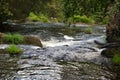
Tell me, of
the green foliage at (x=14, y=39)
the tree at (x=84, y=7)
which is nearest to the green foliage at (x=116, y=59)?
the tree at (x=84, y=7)

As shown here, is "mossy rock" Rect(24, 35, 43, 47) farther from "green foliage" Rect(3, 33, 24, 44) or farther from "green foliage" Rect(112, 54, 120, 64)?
"green foliage" Rect(112, 54, 120, 64)

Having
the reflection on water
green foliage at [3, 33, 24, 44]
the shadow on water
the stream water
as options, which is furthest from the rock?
green foliage at [3, 33, 24, 44]

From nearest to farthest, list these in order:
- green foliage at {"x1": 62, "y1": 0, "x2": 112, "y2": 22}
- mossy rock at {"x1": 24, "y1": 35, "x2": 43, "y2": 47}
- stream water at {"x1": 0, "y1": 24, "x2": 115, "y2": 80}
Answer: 1. stream water at {"x1": 0, "y1": 24, "x2": 115, "y2": 80}
2. green foliage at {"x1": 62, "y1": 0, "x2": 112, "y2": 22}
3. mossy rock at {"x1": 24, "y1": 35, "x2": 43, "y2": 47}

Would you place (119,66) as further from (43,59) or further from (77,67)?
(43,59)

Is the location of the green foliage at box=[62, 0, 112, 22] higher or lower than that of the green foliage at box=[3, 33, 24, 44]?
higher

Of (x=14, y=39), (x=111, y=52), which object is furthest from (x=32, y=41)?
(x=111, y=52)

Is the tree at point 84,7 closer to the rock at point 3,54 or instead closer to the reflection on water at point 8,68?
the reflection on water at point 8,68

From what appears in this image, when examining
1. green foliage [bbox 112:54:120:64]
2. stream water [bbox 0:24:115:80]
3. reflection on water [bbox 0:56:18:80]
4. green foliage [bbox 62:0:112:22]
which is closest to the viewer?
reflection on water [bbox 0:56:18:80]

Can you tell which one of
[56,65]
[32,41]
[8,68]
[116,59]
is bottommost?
[32,41]

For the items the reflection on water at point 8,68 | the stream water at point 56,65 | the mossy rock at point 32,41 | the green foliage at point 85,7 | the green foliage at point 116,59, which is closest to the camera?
the reflection on water at point 8,68

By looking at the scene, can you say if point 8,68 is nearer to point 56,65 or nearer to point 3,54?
point 56,65

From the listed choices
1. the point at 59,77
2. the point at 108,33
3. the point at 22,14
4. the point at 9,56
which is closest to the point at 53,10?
the point at 22,14

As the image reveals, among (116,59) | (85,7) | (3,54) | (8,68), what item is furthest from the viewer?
(3,54)

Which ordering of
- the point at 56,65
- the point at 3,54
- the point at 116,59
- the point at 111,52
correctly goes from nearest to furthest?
the point at 56,65 → the point at 116,59 → the point at 111,52 → the point at 3,54
